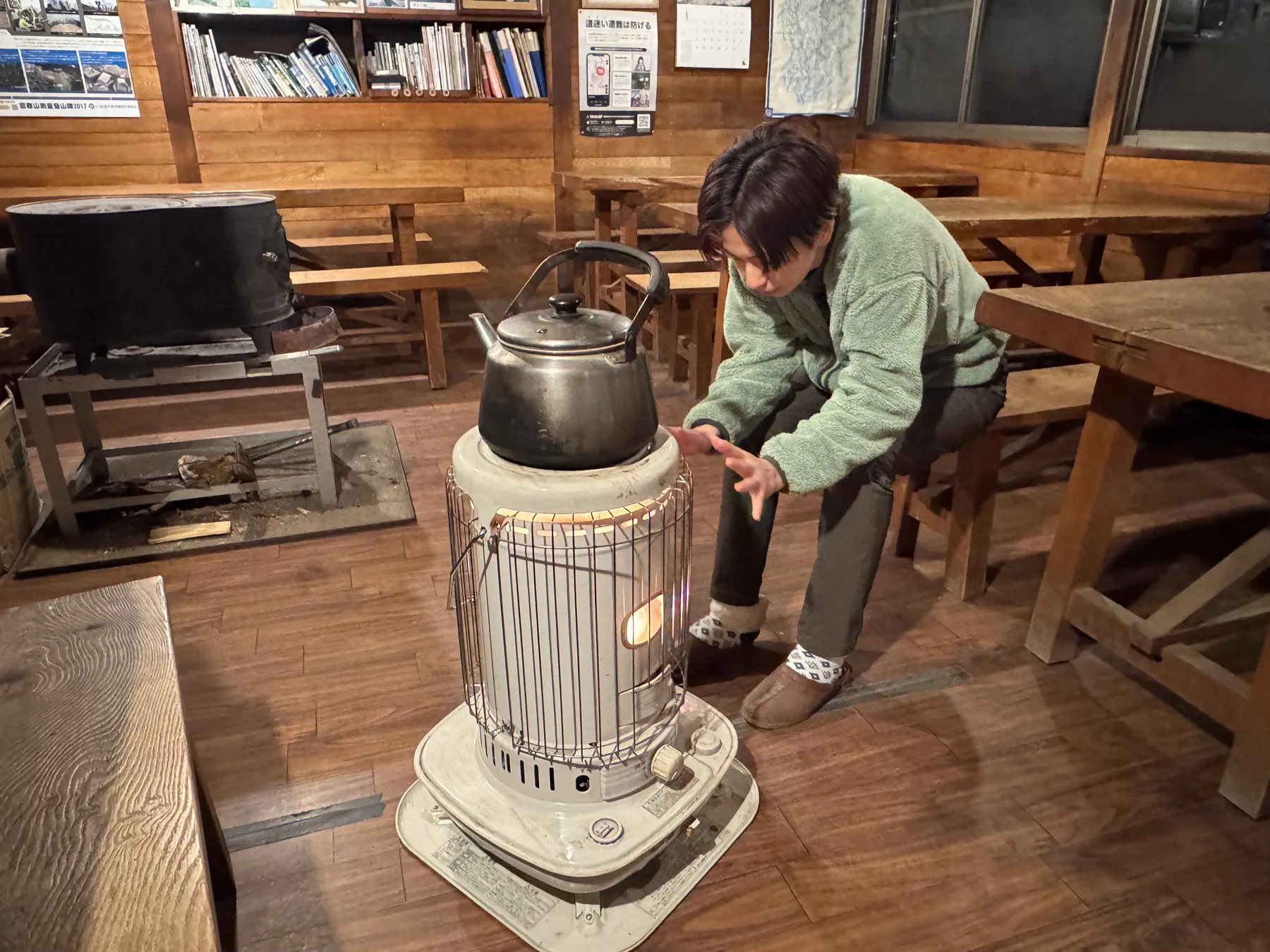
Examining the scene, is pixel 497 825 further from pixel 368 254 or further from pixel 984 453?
pixel 368 254

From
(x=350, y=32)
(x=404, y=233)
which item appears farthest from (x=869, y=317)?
(x=350, y=32)

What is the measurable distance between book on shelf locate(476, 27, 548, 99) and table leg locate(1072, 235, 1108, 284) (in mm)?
2451

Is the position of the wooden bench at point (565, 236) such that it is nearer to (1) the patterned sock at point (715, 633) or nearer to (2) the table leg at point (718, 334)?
(2) the table leg at point (718, 334)

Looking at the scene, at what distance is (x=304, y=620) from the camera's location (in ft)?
6.15

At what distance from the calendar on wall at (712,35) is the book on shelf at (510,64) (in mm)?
705

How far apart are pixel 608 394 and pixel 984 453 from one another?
45.2 inches

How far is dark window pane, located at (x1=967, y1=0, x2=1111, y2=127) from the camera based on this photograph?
325cm

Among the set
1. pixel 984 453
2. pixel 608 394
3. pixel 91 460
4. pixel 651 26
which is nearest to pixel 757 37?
pixel 651 26

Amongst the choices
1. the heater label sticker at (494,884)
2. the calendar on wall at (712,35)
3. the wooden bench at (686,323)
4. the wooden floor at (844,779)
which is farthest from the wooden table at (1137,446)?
the calendar on wall at (712,35)

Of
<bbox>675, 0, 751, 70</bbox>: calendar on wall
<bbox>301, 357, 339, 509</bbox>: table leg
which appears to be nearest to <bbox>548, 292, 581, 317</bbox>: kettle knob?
→ <bbox>301, 357, 339, 509</bbox>: table leg

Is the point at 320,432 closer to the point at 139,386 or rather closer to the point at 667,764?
the point at 139,386

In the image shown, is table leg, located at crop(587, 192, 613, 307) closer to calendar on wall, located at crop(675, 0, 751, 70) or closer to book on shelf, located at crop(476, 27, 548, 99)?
book on shelf, located at crop(476, 27, 548, 99)

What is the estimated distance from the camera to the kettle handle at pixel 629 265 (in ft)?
3.36

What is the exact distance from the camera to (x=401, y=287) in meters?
3.23
